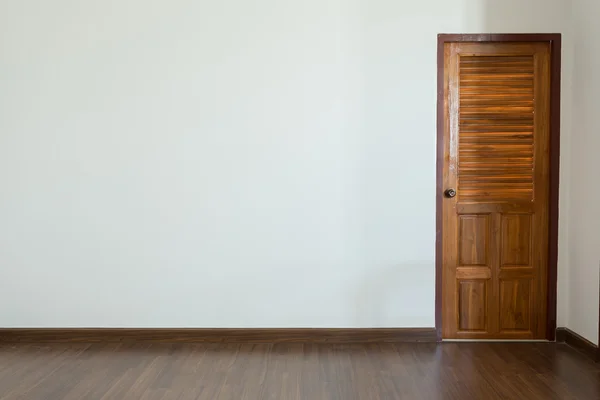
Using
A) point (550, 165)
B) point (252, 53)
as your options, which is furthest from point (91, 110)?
point (550, 165)

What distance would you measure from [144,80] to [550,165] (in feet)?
9.49

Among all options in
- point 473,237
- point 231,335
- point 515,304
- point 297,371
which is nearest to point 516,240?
point 473,237

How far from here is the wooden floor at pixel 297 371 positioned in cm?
325

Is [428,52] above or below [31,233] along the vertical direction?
above

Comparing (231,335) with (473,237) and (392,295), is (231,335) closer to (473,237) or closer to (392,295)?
(392,295)

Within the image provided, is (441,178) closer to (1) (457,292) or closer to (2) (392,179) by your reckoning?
(2) (392,179)

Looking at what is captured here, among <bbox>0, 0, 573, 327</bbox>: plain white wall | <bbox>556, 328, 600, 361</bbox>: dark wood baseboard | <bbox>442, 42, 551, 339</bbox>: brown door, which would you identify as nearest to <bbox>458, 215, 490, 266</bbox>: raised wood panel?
<bbox>442, 42, 551, 339</bbox>: brown door

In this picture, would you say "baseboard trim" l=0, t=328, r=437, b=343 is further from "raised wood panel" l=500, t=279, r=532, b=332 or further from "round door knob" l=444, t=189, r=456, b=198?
"round door knob" l=444, t=189, r=456, b=198

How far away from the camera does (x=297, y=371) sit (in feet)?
11.8

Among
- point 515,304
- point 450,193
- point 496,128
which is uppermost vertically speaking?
point 496,128

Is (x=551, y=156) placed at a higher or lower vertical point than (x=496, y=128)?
lower

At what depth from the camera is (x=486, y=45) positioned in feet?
13.5

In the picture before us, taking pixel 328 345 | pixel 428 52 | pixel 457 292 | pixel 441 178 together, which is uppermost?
pixel 428 52

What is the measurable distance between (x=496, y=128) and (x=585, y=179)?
670mm
